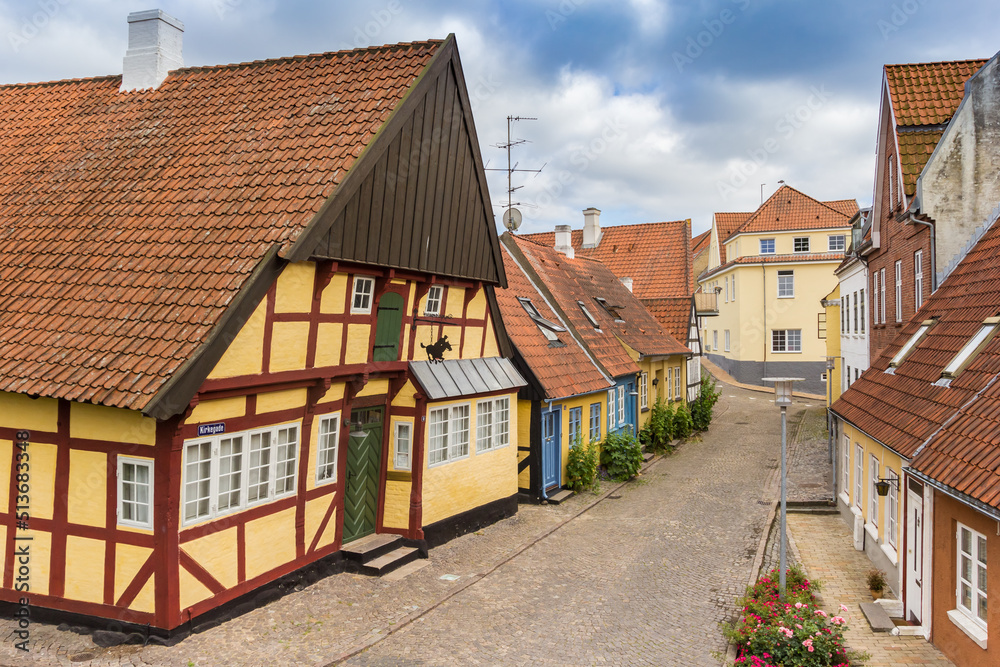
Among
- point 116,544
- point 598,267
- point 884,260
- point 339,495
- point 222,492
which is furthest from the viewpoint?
point 598,267

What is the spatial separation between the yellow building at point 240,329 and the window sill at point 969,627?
788cm

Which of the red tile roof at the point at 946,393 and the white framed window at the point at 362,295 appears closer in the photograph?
the red tile roof at the point at 946,393

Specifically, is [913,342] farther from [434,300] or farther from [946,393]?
[434,300]

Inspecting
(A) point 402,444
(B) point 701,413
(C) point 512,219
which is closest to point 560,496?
(A) point 402,444

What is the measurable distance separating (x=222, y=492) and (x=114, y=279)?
317 cm

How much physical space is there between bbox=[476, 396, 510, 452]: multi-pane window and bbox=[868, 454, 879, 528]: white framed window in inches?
275

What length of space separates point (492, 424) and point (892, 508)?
24.0ft

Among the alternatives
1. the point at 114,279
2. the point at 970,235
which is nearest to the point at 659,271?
the point at 970,235

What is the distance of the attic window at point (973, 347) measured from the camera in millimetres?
10016

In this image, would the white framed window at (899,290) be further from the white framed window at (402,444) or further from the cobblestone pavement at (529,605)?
the white framed window at (402,444)

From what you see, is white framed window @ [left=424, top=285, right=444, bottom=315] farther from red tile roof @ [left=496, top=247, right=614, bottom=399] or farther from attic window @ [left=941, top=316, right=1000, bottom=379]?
attic window @ [left=941, top=316, right=1000, bottom=379]

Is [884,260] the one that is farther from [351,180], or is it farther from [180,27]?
[180,27]

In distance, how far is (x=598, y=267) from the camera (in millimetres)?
29953

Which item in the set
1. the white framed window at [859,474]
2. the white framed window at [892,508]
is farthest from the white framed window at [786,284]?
the white framed window at [892,508]
